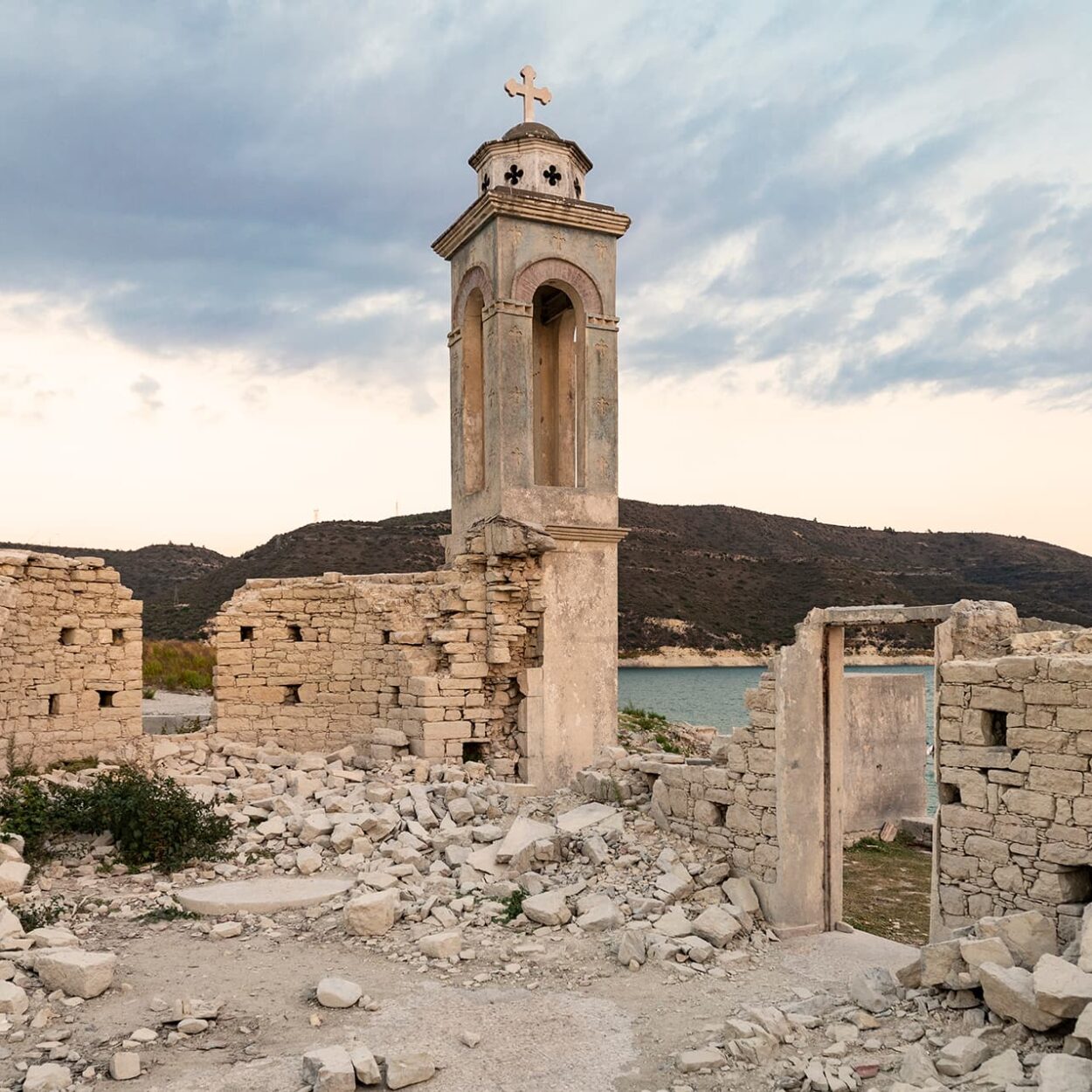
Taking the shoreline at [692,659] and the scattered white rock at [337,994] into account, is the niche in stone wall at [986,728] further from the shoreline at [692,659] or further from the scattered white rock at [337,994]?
the shoreline at [692,659]

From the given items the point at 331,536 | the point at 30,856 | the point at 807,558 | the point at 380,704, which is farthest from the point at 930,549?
the point at 30,856

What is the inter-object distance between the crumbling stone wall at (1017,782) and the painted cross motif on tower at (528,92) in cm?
993

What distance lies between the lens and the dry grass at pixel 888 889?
31.1ft

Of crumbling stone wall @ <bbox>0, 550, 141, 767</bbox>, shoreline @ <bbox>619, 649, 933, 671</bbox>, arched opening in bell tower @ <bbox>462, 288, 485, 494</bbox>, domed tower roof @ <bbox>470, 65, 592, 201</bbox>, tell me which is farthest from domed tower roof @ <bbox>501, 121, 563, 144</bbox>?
shoreline @ <bbox>619, 649, 933, 671</bbox>

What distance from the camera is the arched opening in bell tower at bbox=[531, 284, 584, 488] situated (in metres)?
14.0

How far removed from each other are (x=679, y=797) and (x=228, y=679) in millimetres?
5947

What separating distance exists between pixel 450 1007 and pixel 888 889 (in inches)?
266

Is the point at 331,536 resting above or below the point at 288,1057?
above

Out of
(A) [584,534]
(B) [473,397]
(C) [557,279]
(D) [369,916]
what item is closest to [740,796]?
(D) [369,916]

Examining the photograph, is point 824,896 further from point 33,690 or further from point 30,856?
point 33,690

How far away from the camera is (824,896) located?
26.4 ft

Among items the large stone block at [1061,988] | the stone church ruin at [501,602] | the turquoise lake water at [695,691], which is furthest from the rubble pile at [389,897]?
the turquoise lake water at [695,691]

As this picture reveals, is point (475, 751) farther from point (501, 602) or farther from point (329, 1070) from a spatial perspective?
point (329, 1070)

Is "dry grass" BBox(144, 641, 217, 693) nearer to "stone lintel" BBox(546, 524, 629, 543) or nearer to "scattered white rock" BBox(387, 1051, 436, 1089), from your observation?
"stone lintel" BBox(546, 524, 629, 543)
